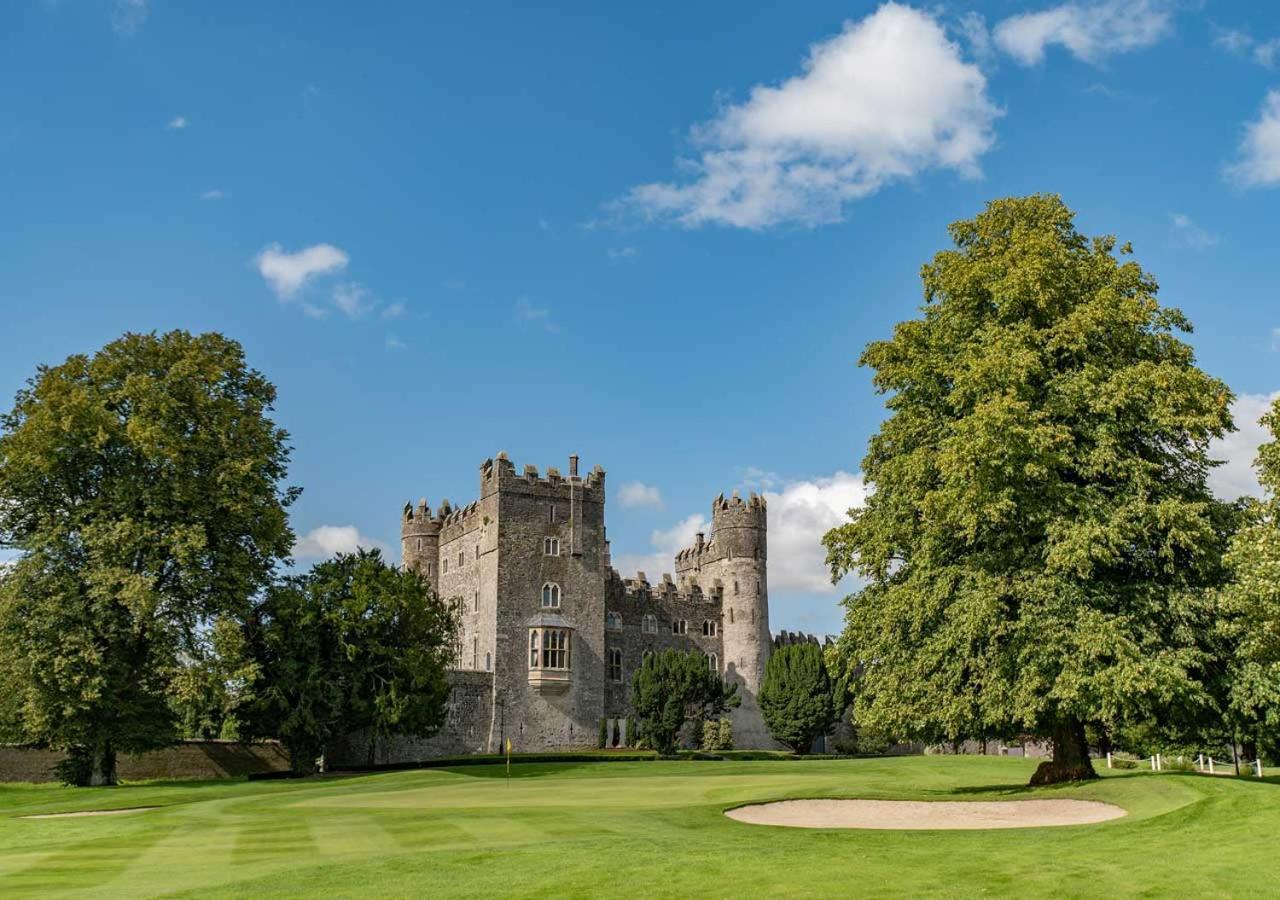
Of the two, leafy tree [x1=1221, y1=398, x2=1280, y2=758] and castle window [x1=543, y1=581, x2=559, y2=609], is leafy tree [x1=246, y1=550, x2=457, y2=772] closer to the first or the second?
castle window [x1=543, y1=581, x2=559, y2=609]

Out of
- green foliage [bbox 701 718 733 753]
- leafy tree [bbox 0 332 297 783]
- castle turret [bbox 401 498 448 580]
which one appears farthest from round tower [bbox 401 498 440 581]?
leafy tree [bbox 0 332 297 783]

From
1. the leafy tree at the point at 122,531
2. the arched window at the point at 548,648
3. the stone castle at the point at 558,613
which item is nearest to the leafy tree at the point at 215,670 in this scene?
the leafy tree at the point at 122,531

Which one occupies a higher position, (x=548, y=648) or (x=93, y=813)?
(x=548, y=648)

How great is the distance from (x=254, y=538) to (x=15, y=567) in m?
7.31

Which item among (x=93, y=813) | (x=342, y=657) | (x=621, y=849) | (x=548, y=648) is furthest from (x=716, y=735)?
(x=621, y=849)

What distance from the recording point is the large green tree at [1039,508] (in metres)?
23.9

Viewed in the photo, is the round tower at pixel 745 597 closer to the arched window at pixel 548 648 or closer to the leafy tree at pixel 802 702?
the leafy tree at pixel 802 702

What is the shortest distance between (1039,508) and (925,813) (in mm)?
6757

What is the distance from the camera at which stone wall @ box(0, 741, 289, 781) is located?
41.6 metres

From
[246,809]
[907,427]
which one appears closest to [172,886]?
[246,809]

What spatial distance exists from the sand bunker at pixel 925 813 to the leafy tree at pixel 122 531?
69.3 ft

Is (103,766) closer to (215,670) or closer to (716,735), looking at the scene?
(215,670)

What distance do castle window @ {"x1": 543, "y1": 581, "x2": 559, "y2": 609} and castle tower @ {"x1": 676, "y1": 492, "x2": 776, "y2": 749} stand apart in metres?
13.2

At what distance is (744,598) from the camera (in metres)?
71.7
